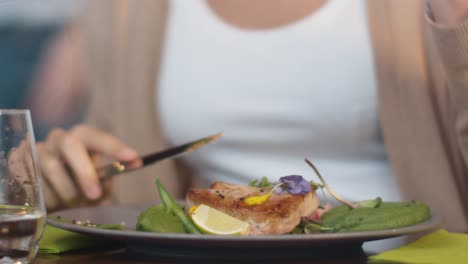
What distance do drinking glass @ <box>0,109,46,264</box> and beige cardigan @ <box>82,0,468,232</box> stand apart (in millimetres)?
625

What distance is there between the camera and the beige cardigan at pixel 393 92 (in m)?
Answer: 1.28

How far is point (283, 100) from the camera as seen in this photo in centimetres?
142

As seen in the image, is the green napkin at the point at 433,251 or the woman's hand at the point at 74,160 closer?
the green napkin at the point at 433,251

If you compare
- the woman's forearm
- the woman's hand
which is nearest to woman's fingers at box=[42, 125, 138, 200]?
the woman's hand

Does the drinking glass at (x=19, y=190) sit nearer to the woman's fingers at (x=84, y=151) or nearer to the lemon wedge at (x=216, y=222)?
the lemon wedge at (x=216, y=222)

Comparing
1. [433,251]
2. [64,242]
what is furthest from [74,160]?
[433,251]

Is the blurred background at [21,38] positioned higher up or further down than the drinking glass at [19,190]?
further down

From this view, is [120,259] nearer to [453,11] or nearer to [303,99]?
[453,11]

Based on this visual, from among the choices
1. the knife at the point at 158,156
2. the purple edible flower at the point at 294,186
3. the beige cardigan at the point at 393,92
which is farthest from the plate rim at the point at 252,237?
the beige cardigan at the point at 393,92

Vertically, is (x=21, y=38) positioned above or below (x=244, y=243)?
below

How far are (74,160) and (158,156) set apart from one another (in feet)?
0.69

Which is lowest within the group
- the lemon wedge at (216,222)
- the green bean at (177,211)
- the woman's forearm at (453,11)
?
the green bean at (177,211)

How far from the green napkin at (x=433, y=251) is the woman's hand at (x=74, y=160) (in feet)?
1.44

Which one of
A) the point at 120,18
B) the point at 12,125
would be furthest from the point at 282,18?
the point at 12,125
